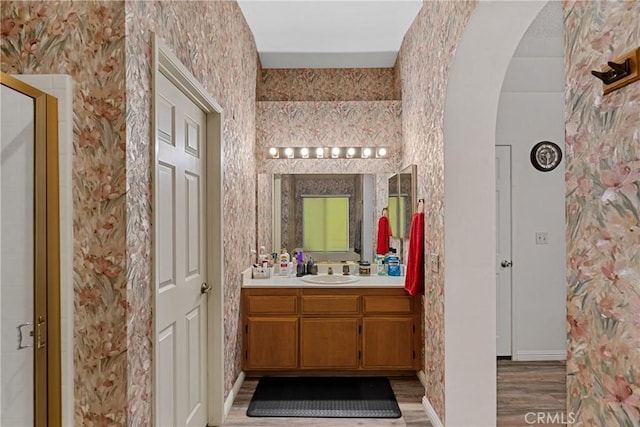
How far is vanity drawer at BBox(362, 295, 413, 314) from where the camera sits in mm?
3408

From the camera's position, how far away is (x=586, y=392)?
103 cm

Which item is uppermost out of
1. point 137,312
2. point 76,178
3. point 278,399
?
point 76,178

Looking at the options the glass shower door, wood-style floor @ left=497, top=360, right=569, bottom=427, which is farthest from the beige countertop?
the glass shower door

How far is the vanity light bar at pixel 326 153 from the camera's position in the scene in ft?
13.5

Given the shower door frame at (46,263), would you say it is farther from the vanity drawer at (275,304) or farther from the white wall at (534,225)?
the white wall at (534,225)

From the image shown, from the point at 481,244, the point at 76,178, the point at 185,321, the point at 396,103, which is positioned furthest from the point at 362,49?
the point at 76,178

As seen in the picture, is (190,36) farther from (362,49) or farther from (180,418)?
(362,49)

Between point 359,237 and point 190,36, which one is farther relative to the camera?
point 359,237

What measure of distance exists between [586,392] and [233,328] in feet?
8.11

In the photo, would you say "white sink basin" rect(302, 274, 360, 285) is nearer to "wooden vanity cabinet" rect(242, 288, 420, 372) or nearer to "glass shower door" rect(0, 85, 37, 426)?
"wooden vanity cabinet" rect(242, 288, 420, 372)

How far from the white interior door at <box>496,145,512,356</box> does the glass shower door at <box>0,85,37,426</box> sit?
3.64 m

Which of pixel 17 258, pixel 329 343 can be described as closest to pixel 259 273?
pixel 329 343

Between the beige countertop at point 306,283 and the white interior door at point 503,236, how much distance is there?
3.18 ft

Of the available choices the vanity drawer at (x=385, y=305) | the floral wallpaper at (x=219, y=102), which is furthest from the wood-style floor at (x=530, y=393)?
the floral wallpaper at (x=219, y=102)
